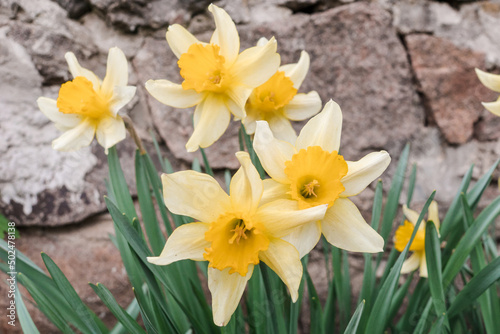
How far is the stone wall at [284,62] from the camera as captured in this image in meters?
1.36

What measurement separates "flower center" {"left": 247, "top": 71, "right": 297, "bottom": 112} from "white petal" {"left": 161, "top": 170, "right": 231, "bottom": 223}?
0.94 feet

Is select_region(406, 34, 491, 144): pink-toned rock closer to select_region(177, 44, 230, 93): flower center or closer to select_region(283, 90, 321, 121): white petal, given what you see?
select_region(283, 90, 321, 121): white petal

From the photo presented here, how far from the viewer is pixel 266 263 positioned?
60 centimetres

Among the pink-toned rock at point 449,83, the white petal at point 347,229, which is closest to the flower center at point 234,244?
the white petal at point 347,229

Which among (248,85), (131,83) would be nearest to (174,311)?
(248,85)

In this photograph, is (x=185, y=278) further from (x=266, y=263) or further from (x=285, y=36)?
(x=285, y=36)

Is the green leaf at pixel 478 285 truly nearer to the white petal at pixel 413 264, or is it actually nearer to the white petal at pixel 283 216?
the white petal at pixel 413 264

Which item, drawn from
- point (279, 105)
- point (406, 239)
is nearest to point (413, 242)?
point (406, 239)

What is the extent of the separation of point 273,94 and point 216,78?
0.13m

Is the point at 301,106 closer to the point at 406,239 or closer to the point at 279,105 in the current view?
the point at 279,105

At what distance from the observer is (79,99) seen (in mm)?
830

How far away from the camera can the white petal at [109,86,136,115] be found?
82 cm

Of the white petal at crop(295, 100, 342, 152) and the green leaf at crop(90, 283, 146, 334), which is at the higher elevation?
the white petal at crop(295, 100, 342, 152)

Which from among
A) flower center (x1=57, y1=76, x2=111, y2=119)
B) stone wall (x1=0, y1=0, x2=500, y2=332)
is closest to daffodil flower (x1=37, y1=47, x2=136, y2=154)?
flower center (x1=57, y1=76, x2=111, y2=119)
